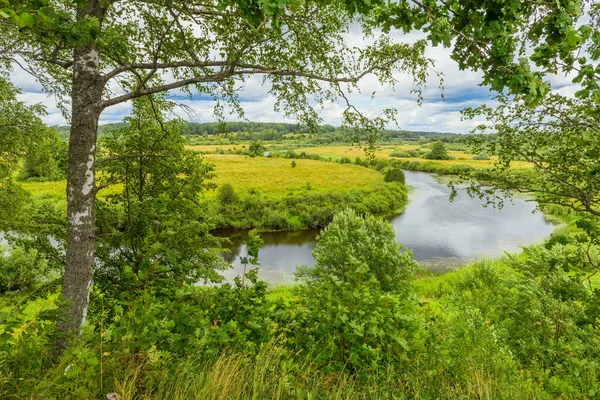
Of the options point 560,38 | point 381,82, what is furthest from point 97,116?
point 560,38

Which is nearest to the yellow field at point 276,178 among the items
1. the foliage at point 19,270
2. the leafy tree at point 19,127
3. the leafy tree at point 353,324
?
the foliage at point 19,270

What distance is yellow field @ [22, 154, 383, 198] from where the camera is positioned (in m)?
39.0

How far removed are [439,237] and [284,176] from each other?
26.0 m

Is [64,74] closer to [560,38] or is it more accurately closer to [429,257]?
[560,38]

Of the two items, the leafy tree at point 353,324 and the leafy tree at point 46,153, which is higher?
the leafy tree at point 46,153

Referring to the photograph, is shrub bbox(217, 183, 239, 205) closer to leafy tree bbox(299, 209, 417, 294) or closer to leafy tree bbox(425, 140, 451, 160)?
leafy tree bbox(299, 209, 417, 294)

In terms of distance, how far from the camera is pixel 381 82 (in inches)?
206

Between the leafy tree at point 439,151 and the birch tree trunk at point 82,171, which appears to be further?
the leafy tree at point 439,151

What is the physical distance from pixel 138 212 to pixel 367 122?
5800mm

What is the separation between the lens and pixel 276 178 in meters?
47.6

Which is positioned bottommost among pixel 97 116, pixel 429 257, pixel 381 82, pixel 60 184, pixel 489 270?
pixel 429 257

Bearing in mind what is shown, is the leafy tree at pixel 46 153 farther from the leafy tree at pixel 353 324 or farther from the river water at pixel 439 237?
the river water at pixel 439 237

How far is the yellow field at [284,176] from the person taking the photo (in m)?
42.5

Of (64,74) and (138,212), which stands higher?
(64,74)
